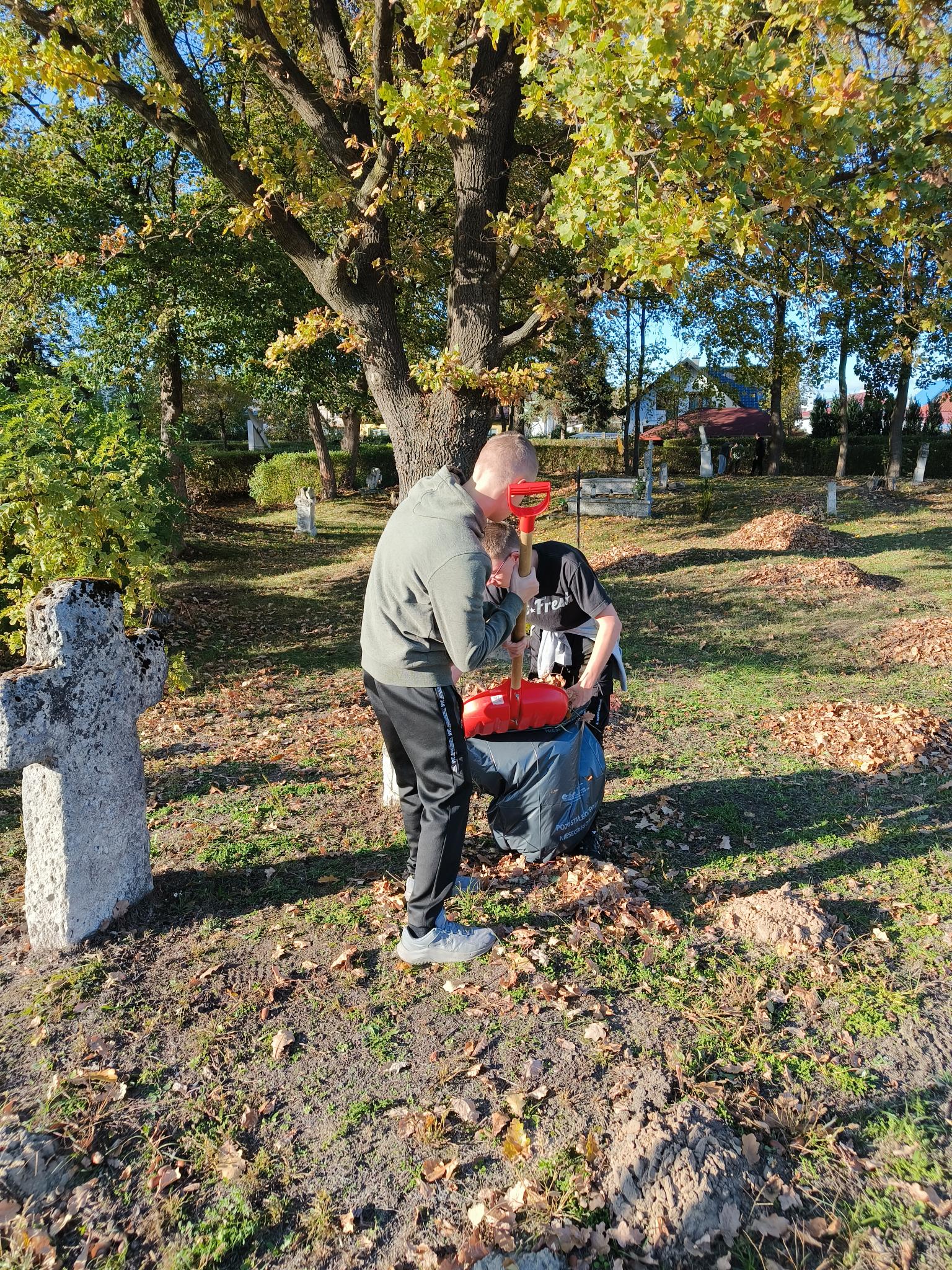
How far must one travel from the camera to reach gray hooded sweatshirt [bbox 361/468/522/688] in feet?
8.60

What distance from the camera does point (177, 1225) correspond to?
2.13m

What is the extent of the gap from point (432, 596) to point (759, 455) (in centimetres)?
3275

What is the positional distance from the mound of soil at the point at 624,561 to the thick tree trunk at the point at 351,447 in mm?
12143

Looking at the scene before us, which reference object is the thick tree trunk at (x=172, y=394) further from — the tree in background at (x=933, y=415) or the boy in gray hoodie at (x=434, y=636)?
the tree in background at (x=933, y=415)

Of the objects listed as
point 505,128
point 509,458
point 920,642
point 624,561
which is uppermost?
point 505,128

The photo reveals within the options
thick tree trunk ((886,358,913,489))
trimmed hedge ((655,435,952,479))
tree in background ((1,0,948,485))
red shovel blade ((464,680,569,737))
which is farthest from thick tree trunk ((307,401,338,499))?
red shovel blade ((464,680,569,737))

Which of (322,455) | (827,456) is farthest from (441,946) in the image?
(827,456)

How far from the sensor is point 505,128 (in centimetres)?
489

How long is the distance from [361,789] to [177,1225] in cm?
280

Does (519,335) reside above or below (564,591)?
above

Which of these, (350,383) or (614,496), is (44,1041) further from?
(614,496)

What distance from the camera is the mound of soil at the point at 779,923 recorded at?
3.28 metres

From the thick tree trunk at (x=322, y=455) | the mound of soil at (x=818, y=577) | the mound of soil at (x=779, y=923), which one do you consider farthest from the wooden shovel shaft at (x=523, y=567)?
the thick tree trunk at (x=322, y=455)

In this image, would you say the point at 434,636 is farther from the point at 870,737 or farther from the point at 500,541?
the point at 870,737
